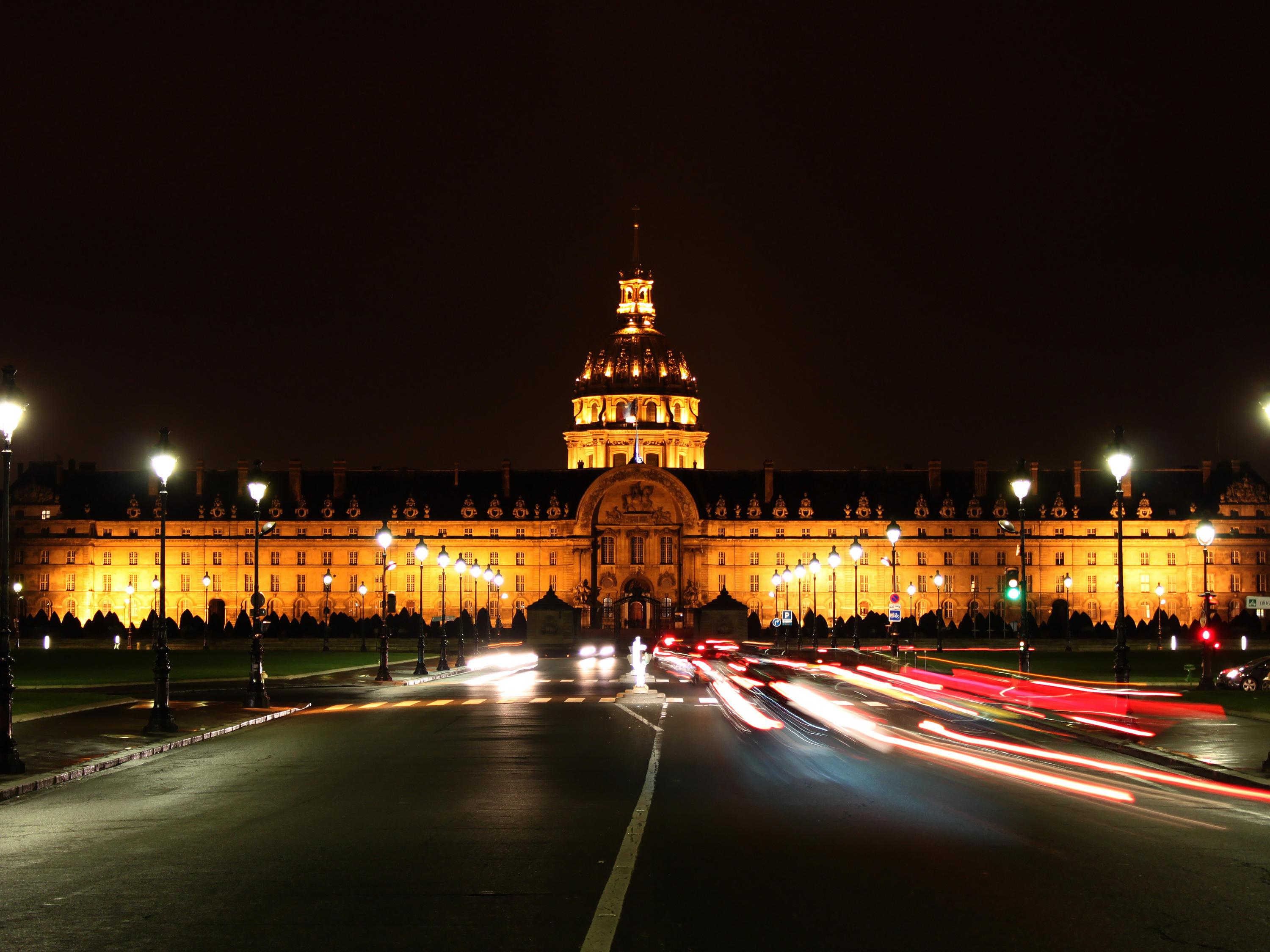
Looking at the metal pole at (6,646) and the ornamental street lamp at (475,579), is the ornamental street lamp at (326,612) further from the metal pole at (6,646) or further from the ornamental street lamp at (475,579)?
the metal pole at (6,646)

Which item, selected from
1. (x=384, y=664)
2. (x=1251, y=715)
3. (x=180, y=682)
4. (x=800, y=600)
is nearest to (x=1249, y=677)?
(x=1251, y=715)

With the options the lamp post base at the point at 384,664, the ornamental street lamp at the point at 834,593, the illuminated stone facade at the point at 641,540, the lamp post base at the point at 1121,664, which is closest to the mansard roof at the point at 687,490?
the illuminated stone facade at the point at 641,540

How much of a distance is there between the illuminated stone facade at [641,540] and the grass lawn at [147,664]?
1758 inches

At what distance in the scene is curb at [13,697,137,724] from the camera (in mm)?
29844

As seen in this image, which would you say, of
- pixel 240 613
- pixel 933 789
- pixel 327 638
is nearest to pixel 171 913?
pixel 933 789

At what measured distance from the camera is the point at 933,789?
18672mm

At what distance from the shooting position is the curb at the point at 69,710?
29.8 m

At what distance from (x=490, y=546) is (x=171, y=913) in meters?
122

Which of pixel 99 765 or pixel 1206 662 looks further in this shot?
pixel 1206 662

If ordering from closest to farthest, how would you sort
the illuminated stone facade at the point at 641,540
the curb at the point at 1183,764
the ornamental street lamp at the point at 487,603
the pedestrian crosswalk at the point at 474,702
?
the curb at the point at 1183,764
the pedestrian crosswalk at the point at 474,702
the ornamental street lamp at the point at 487,603
the illuminated stone facade at the point at 641,540

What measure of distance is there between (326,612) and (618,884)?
352 feet

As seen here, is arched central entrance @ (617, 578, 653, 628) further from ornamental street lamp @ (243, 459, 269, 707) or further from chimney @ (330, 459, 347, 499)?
ornamental street lamp @ (243, 459, 269, 707)

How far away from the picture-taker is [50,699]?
120 feet

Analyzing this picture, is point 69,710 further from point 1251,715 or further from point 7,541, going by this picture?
point 1251,715
